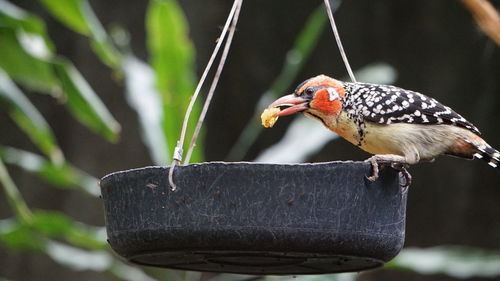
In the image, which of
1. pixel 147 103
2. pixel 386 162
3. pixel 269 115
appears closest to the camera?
pixel 386 162

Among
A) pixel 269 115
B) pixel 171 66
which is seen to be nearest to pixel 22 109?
pixel 171 66

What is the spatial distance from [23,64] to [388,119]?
7.27 feet

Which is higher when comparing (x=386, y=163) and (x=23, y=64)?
(x=23, y=64)

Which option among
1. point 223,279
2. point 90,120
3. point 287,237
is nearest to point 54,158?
point 90,120

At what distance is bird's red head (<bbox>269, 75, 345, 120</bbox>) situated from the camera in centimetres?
257

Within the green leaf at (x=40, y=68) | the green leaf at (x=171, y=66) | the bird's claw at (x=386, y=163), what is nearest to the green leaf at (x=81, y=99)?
the green leaf at (x=40, y=68)

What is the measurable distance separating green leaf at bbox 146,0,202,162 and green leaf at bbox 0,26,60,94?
557 mm

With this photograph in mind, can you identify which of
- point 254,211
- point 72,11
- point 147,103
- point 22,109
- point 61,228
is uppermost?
point 72,11

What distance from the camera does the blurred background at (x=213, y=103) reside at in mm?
4195

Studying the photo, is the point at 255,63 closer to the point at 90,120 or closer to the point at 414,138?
the point at 90,120

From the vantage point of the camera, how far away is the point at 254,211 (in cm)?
202

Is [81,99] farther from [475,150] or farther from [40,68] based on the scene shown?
[475,150]

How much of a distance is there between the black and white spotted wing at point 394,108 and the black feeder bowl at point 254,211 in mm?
377

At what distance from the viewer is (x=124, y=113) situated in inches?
241
